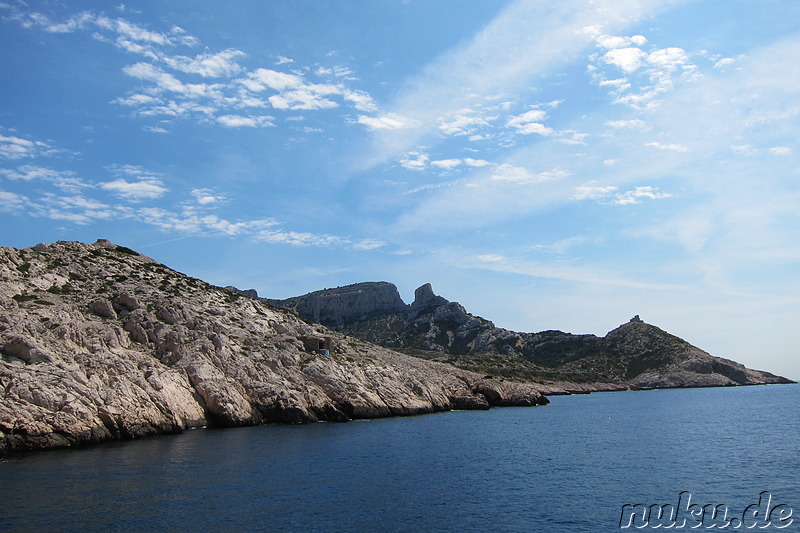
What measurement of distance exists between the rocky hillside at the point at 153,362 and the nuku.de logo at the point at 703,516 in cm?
4917

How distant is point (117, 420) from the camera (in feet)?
186

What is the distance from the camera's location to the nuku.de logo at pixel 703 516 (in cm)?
2800

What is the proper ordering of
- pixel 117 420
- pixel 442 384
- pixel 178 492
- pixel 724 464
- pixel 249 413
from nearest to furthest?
pixel 178 492 → pixel 724 464 → pixel 117 420 → pixel 249 413 → pixel 442 384

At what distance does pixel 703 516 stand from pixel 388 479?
799 inches

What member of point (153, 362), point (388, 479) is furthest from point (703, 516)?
point (153, 362)

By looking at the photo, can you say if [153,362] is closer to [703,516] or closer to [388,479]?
[388,479]

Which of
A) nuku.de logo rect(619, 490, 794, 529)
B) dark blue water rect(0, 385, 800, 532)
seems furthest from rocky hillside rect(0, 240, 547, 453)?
nuku.de logo rect(619, 490, 794, 529)

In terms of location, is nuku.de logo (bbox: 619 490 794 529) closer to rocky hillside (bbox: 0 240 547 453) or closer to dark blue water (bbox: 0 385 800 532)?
dark blue water (bbox: 0 385 800 532)

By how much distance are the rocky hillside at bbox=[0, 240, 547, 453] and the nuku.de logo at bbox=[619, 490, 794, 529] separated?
161 ft

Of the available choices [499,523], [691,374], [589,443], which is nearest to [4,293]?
[499,523]

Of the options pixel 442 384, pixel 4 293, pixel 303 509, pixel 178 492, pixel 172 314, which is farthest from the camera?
pixel 442 384

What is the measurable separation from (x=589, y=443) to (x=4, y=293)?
71186 millimetres

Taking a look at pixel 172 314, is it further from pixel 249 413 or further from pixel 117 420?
pixel 117 420

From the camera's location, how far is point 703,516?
96.8 ft
